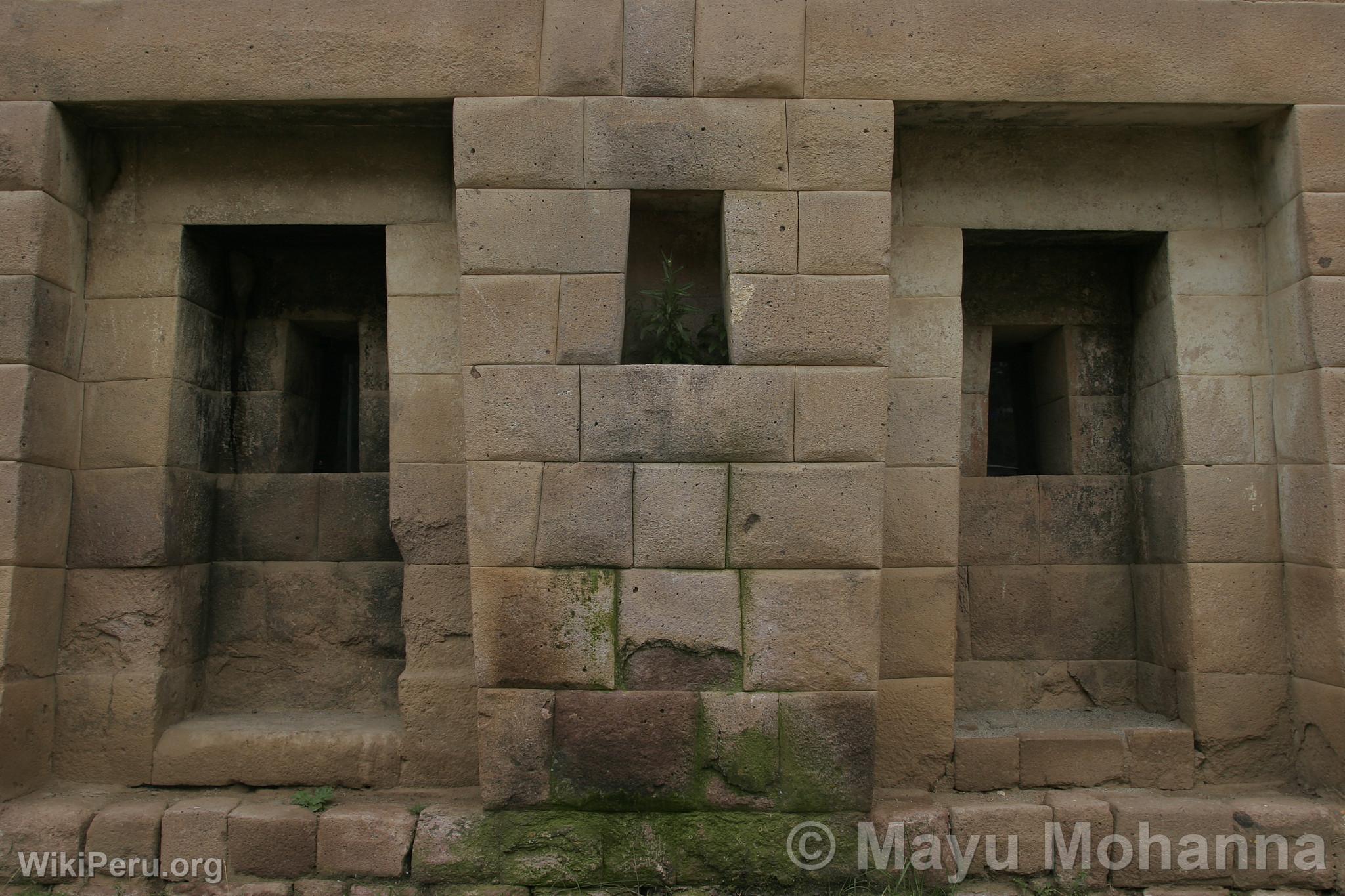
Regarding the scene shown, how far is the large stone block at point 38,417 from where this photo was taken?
15.2 feet

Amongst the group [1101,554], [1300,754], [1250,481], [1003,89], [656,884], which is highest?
[1003,89]

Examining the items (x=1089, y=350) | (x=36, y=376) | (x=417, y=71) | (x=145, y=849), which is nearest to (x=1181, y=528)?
(x=1089, y=350)

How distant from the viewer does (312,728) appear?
5.06 m

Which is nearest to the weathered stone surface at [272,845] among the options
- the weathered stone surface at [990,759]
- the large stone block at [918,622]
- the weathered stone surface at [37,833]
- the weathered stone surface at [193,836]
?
the weathered stone surface at [193,836]

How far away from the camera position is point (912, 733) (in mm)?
4879

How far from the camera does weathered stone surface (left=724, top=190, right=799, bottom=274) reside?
447 centimetres

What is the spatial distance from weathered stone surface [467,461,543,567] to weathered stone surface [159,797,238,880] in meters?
1.97

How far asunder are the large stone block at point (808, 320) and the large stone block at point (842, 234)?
71mm

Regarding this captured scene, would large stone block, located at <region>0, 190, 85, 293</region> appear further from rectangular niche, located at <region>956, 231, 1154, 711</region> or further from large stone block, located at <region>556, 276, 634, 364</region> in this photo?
rectangular niche, located at <region>956, 231, 1154, 711</region>

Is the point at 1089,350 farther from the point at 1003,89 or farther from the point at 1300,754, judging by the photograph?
the point at 1300,754

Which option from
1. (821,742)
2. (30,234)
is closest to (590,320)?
(821,742)

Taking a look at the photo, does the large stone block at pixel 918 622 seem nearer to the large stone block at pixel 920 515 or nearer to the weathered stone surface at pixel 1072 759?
the large stone block at pixel 920 515

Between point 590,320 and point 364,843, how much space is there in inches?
113

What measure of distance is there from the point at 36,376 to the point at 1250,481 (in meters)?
6.51
